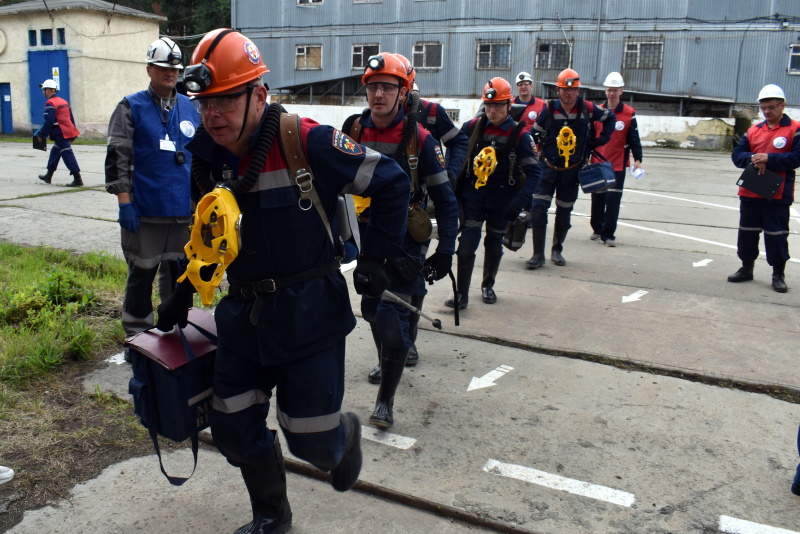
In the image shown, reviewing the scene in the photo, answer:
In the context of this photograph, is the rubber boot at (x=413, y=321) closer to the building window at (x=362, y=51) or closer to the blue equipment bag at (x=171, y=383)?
the blue equipment bag at (x=171, y=383)

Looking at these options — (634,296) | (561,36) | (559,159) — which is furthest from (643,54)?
(634,296)

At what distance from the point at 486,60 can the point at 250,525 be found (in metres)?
33.0

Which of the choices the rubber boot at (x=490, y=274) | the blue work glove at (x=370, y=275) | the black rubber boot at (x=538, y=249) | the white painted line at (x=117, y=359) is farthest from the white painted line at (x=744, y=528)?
the black rubber boot at (x=538, y=249)

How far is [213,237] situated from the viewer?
2.48 m

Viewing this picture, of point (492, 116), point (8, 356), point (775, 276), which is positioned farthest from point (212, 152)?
point (775, 276)

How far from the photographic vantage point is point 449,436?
3.81 m

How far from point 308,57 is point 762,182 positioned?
32.3m

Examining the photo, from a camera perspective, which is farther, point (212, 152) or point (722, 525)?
point (722, 525)

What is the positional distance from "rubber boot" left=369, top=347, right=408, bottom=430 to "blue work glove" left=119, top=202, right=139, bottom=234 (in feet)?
6.19

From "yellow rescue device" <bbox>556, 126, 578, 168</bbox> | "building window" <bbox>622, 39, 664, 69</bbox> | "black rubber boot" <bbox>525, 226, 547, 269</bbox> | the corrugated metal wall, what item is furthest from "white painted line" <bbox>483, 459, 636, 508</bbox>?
"building window" <bbox>622, 39, 664, 69</bbox>

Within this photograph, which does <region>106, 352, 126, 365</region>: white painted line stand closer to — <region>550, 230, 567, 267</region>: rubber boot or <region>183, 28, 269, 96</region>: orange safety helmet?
<region>183, 28, 269, 96</region>: orange safety helmet

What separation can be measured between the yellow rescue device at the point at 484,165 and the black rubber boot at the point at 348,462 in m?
3.38

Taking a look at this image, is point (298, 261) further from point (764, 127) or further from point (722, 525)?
point (764, 127)

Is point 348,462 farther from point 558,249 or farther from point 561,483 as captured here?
point 558,249
